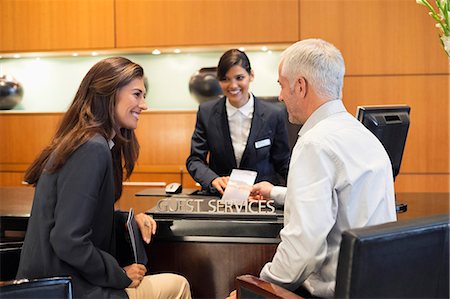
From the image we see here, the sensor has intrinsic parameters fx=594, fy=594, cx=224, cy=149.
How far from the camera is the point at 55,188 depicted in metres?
2.18

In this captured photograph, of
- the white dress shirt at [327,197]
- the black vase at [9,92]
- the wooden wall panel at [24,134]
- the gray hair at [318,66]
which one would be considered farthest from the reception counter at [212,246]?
the black vase at [9,92]

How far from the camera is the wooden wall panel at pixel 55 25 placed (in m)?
6.14

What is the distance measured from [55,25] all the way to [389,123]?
13.5 ft

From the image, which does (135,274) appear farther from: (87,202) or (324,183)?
(324,183)

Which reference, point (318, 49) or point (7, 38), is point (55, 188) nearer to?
point (318, 49)

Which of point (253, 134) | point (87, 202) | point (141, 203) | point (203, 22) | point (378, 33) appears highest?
point (203, 22)

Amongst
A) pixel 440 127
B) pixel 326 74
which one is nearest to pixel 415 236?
pixel 326 74

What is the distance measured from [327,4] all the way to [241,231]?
3708 millimetres

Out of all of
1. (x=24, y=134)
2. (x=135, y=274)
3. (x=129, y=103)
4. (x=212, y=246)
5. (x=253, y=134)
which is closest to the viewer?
(x=135, y=274)

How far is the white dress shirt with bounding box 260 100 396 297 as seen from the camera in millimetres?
1931

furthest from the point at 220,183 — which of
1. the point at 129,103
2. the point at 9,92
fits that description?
the point at 9,92

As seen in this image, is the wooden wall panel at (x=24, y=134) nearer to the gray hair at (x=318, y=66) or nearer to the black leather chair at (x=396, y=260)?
the gray hair at (x=318, y=66)

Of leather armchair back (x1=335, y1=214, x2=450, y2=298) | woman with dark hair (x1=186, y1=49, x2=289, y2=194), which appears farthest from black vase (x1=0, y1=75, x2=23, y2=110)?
leather armchair back (x1=335, y1=214, x2=450, y2=298)

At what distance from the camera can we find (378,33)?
18.7ft
